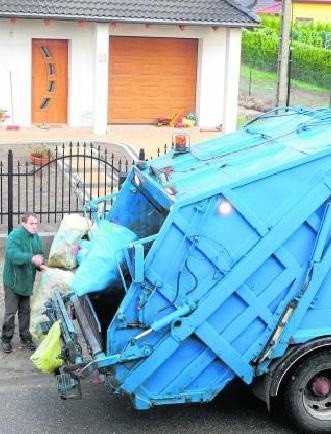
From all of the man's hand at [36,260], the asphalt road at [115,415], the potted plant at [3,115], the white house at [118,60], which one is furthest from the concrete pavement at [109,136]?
the asphalt road at [115,415]

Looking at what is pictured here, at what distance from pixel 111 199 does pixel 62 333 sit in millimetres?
1792

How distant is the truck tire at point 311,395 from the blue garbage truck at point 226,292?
0.05 ft

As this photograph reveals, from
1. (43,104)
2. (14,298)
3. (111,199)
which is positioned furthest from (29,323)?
(43,104)

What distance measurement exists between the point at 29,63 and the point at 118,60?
245 cm

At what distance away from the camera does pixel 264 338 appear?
6418mm

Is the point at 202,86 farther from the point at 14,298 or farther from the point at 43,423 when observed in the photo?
the point at 43,423

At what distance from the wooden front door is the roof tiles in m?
1.14

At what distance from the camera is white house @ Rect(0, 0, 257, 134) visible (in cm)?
2114

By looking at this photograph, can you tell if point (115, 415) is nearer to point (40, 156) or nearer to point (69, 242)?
point (69, 242)

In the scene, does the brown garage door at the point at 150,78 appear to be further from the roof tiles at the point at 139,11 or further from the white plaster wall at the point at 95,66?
the roof tiles at the point at 139,11

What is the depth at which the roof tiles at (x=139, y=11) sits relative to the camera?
67.3 ft

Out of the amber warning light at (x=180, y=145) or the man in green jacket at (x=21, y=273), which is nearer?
the amber warning light at (x=180, y=145)

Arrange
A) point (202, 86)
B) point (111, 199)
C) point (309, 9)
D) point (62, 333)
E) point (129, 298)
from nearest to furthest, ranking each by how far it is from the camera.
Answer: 1. point (129, 298)
2. point (62, 333)
3. point (111, 199)
4. point (202, 86)
5. point (309, 9)

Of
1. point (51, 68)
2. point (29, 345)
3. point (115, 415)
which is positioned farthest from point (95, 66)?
→ point (115, 415)
